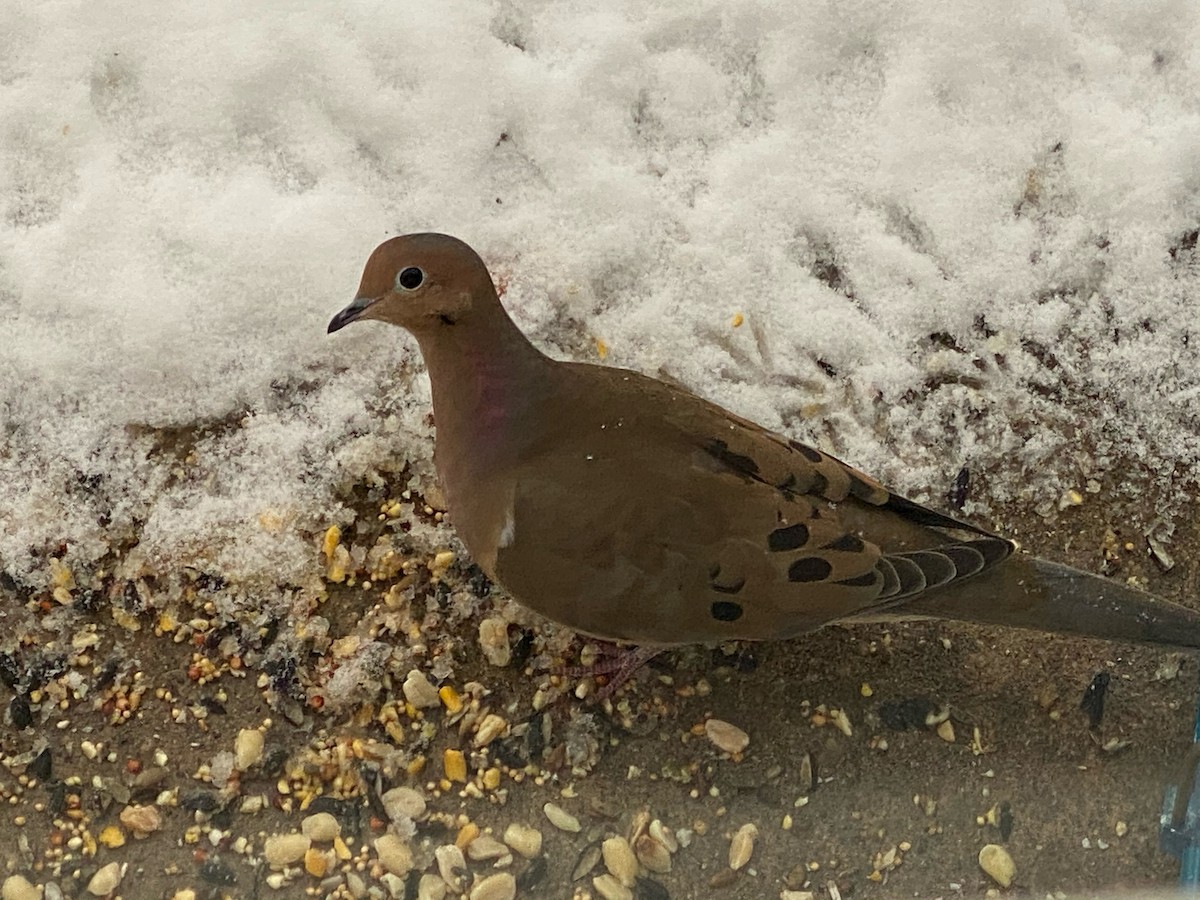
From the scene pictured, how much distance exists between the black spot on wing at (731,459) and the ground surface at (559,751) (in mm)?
547

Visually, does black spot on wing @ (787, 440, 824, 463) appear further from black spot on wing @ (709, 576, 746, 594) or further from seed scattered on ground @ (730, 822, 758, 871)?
seed scattered on ground @ (730, 822, 758, 871)

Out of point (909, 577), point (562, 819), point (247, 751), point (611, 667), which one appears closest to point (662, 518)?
point (909, 577)

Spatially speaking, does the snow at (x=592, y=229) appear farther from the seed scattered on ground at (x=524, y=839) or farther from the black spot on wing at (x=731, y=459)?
the seed scattered on ground at (x=524, y=839)

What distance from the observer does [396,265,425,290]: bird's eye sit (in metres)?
1.86

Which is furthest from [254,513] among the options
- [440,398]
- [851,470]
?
[851,470]

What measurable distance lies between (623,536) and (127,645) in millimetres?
1085

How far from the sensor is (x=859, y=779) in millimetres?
2322

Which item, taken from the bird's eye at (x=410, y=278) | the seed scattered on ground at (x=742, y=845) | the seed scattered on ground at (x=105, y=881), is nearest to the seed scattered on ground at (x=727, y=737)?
the seed scattered on ground at (x=742, y=845)

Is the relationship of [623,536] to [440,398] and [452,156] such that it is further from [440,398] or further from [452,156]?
[452,156]

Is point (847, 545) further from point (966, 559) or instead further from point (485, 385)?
point (485, 385)

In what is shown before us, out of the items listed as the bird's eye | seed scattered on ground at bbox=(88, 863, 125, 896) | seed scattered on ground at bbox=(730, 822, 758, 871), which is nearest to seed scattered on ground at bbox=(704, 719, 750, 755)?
seed scattered on ground at bbox=(730, 822, 758, 871)

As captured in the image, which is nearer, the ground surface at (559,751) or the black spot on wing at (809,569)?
the black spot on wing at (809,569)

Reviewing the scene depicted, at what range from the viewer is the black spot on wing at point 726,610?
75.1 inches

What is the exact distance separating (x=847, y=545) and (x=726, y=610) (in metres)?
0.22
